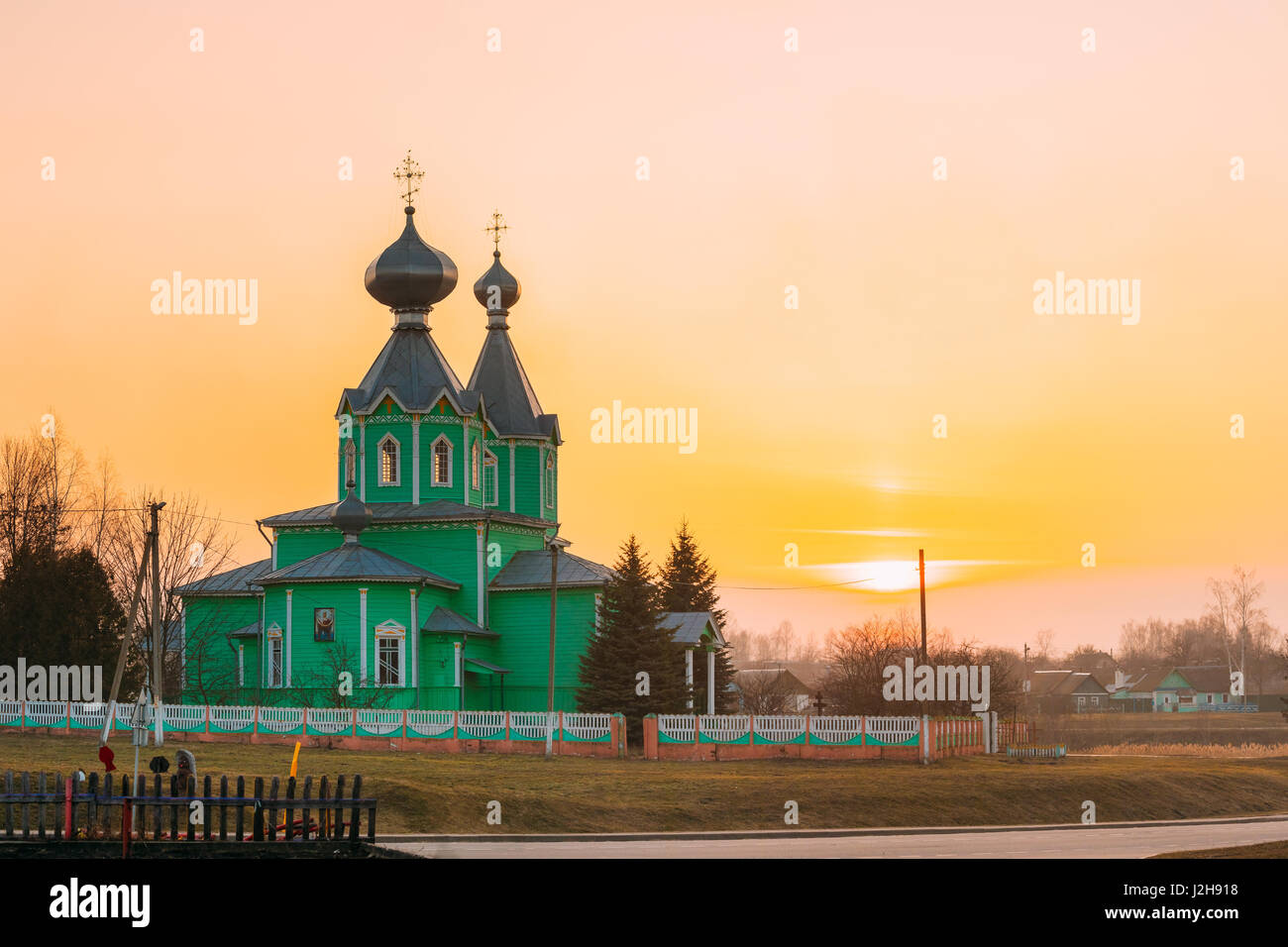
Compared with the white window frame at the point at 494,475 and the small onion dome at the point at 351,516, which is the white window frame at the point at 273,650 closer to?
the small onion dome at the point at 351,516

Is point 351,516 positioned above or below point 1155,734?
above

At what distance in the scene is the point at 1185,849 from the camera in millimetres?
23719

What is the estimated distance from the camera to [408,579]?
158 feet

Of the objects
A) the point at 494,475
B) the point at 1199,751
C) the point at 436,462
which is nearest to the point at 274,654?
the point at 436,462

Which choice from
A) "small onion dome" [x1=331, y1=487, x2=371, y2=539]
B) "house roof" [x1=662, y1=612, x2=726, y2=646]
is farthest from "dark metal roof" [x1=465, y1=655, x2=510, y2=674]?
"house roof" [x1=662, y1=612, x2=726, y2=646]

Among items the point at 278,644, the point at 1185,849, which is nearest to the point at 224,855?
the point at 1185,849

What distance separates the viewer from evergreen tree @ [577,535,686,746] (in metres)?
46.1

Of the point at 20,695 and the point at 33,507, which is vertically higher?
the point at 33,507

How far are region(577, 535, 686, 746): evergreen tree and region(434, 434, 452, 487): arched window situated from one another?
8.30 meters

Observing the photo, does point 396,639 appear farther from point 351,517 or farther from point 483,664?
point 351,517

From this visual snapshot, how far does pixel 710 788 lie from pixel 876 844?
642 cm

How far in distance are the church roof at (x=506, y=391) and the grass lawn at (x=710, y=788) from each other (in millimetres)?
19581
